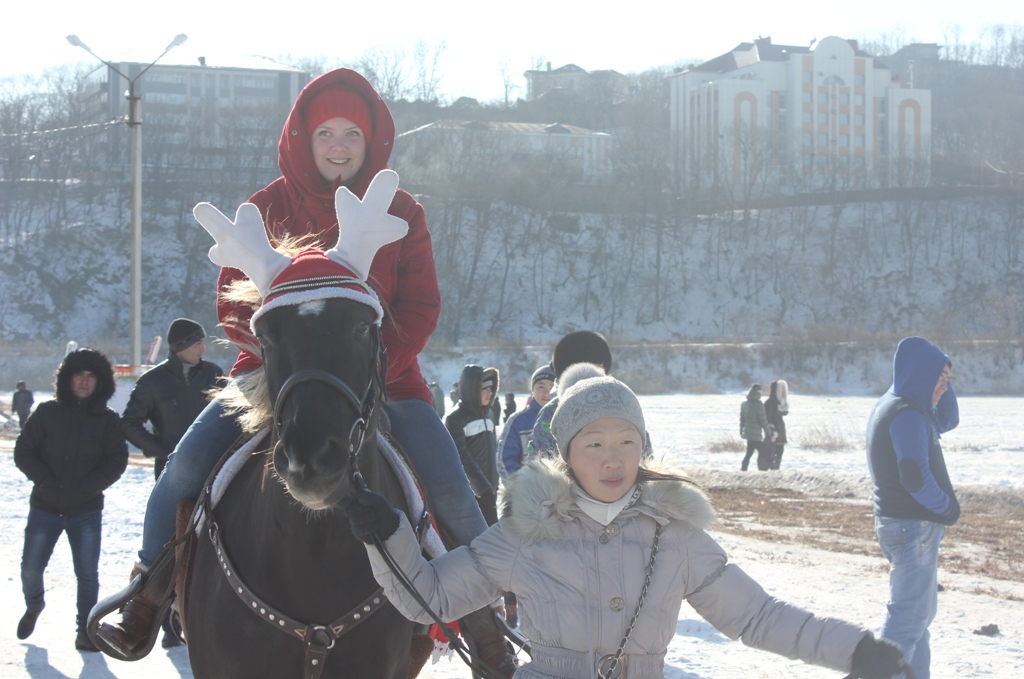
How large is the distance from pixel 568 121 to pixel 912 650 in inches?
4462

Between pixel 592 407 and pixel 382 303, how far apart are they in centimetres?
87

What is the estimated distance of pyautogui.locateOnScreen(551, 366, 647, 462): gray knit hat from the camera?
125 inches

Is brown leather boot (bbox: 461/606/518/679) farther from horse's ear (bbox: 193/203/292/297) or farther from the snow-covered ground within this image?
horse's ear (bbox: 193/203/292/297)

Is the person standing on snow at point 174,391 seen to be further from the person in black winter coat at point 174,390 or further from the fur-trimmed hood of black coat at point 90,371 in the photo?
the fur-trimmed hood of black coat at point 90,371

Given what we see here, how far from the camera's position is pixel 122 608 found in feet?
12.8

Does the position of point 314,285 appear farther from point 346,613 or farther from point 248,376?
point 346,613

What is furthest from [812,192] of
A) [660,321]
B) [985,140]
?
[985,140]

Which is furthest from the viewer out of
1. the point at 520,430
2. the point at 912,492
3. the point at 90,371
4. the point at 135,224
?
the point at 135,224

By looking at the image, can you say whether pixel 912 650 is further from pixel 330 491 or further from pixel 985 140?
pixel 985 140

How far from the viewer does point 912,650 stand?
6055 millimetres

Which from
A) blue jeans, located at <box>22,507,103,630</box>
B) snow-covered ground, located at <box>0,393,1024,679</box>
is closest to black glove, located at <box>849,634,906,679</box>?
snow-covered ground, located at <box>0,393,1024,679</box>

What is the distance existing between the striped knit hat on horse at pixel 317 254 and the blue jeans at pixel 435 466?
2.95ft

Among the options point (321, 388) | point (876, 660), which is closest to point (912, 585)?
point (876, 660)

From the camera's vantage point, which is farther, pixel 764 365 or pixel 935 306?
pixel 935 306
